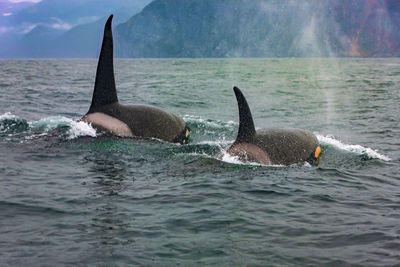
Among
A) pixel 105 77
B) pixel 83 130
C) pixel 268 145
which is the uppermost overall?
pixel 105 77

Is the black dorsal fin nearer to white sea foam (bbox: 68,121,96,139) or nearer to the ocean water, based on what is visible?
the ocean water

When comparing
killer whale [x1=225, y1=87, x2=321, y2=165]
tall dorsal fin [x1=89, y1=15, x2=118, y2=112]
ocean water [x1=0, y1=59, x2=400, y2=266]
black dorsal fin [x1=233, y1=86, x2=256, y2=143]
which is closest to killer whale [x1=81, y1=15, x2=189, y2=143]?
tall dorsal fin [x1=89, y1=15, x2=118, y2=112]

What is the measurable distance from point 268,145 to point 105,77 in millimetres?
4591

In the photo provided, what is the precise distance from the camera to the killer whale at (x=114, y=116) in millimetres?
12188

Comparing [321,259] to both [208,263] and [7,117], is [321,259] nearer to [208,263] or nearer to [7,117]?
[208,263]

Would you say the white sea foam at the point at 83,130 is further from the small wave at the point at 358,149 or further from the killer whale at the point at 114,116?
the small wave at the point at 358,149

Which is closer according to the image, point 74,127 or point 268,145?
point 268,145

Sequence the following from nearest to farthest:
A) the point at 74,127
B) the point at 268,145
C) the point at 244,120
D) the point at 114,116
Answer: the point at 244,120, the point at 268,145, the point at 114,116, the point at 74,127

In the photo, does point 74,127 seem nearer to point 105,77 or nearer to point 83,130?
point 83,130

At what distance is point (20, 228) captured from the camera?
20.9 feet

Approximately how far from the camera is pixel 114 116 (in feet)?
40.7

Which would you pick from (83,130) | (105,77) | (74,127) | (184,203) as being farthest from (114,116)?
(184,203)

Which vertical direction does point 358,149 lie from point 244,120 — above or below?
below

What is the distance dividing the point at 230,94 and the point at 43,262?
26.4 m
